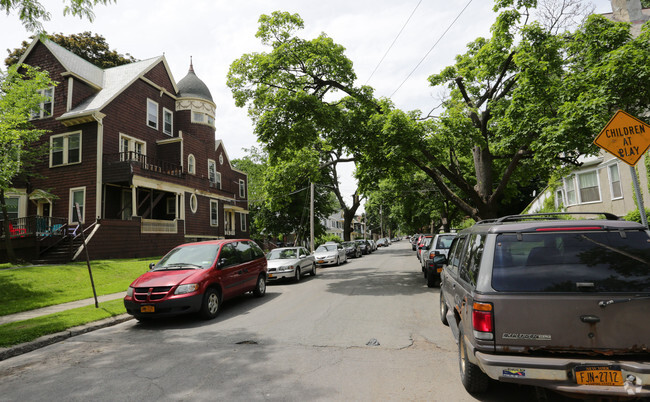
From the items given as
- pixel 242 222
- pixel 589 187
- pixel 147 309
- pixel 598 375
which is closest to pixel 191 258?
pixel 147 309

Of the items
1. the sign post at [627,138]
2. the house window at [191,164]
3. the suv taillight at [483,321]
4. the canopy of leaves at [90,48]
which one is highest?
the canopy of leaves at [90,48]

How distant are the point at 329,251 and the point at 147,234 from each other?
11.0 metres

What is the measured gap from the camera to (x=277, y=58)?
14.3 m

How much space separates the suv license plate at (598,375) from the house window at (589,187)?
23.4 meters

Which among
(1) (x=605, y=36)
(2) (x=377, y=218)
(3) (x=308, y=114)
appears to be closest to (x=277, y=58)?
(3) (x=308, y=114)

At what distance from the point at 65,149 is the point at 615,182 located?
103 feet

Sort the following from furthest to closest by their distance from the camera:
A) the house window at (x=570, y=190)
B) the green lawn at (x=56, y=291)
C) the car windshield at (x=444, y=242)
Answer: the house window at (x=570, y=190) → the car windshield at (x=444, y=242) → the green lawn at (x=56, y=291)

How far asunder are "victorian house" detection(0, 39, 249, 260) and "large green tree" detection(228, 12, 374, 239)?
9409 mm

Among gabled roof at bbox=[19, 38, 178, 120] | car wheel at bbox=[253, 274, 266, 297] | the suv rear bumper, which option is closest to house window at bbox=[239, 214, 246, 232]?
gabled roof at bbox=[19, 38, 178, 120]

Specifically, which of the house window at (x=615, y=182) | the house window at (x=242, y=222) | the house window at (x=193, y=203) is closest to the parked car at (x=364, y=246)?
the house window at (x=242, y=222)

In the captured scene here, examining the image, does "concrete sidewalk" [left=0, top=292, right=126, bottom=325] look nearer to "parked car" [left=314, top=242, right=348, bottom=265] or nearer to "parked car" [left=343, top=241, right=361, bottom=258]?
"parked car" [left=314, top=242, right=348, bottom=265]

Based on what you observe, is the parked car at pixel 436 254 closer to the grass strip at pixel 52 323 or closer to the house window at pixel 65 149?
the grass strip at pixel 52 323

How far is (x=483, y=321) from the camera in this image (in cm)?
321

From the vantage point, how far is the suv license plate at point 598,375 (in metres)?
2.81
